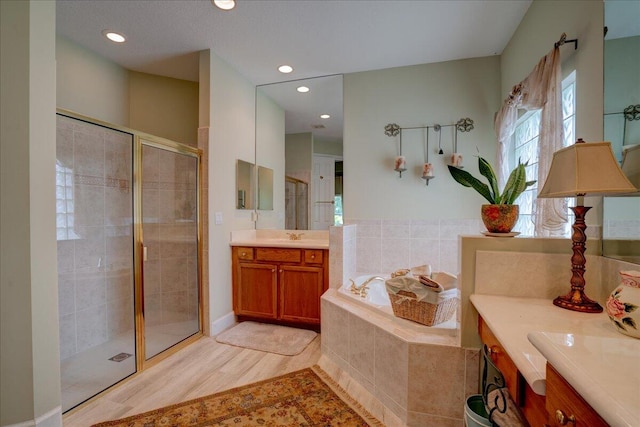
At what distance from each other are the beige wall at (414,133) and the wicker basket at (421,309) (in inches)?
54.0

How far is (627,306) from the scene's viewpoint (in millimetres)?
816

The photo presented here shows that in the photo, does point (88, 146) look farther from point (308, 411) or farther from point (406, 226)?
point (406, 226)

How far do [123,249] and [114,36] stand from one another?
1786mm

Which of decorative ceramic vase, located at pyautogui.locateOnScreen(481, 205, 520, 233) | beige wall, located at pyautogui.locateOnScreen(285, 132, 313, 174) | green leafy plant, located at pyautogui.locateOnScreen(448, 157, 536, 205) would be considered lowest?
decorative ceramic vase, located at pyautogui.locateOnScreen(481, 205, 520, 233)

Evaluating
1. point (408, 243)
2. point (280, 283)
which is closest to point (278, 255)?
point (280, 283)

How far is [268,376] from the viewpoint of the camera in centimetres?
199

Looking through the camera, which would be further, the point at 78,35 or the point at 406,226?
the point at 406,226

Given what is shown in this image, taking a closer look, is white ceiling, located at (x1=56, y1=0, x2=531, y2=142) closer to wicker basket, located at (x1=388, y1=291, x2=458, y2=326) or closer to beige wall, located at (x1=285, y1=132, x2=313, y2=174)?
beige wall, located at (x1=285, y1=132, x2=313, y2=174)

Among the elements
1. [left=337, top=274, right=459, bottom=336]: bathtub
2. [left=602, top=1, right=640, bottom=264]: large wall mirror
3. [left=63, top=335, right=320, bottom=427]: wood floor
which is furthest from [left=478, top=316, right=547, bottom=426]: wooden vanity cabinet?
[left=63, top=335, right=320, bottom=427]: wood floor

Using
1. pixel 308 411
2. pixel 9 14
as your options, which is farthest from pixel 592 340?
pixel 9 14

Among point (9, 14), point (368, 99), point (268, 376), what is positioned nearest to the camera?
point (9, 14)

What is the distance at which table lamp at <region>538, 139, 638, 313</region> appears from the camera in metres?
0.98

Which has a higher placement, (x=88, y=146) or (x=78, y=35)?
(x=78, y=35)

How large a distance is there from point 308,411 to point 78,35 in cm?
334
